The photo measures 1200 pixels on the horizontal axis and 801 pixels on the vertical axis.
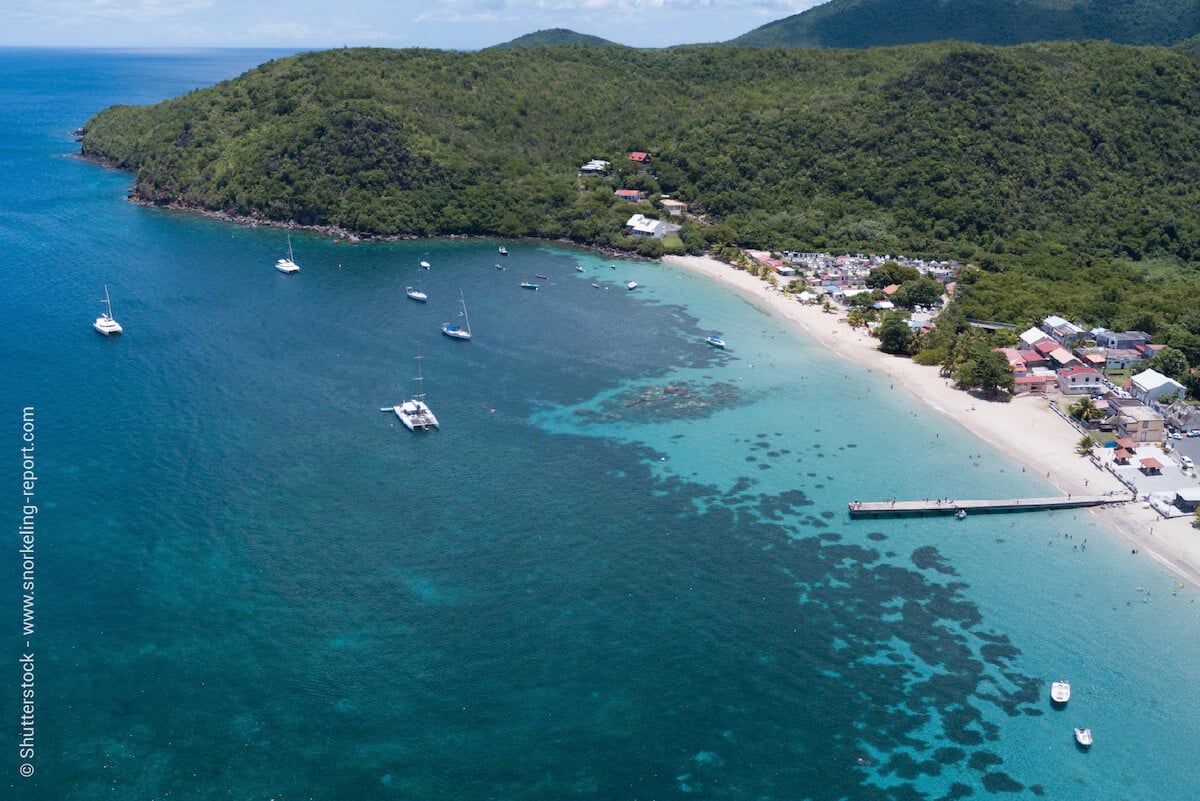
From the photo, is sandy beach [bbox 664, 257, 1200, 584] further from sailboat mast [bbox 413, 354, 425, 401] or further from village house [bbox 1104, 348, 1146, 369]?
sailboat mast [bbox 413, 354, 425, 401]

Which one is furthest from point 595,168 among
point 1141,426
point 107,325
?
point 1141,426

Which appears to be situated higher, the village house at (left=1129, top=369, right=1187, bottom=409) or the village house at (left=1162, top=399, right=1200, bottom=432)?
the village house at (left=1129, top=369, right=1187, bottom=409)

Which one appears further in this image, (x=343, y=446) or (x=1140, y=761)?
(x=343, y=446)

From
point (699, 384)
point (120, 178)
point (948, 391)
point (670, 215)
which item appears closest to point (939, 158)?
point (670, 215)

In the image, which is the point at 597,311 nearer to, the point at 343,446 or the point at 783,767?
the point at 343,446

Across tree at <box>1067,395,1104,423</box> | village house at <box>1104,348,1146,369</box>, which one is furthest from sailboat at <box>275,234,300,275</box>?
village house at <box>1104,348,1146,369</box>

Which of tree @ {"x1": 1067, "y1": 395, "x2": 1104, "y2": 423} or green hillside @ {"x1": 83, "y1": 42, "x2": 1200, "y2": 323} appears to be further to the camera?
green hillside @ {"x1": 83, "y1": 42, "x2": 1200, "y2": 323}
